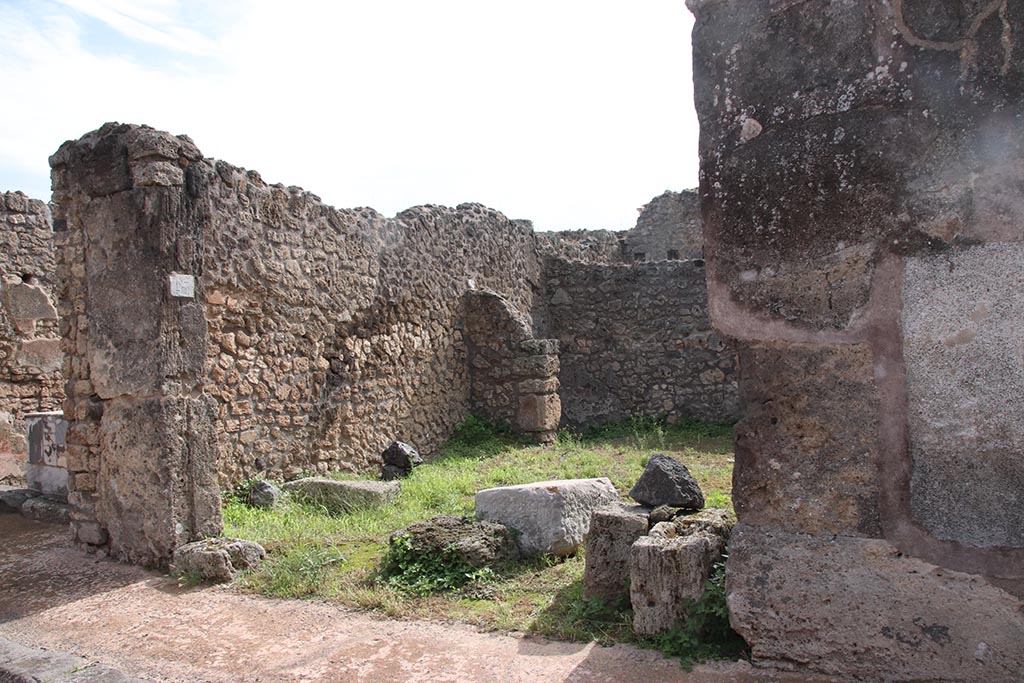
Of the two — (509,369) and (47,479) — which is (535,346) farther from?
(47,479)

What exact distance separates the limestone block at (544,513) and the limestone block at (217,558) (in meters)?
1.52

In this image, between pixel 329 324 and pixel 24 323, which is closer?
pixel 329 324

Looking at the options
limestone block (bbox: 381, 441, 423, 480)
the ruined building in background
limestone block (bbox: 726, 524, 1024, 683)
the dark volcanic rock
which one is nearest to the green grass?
limestone block (bbox: 381, 441, 423, 480)

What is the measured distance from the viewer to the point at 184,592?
16.4 ft

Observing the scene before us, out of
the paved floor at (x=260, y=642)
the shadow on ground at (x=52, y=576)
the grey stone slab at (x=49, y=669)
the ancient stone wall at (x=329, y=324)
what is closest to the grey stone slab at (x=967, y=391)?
the paved floor at (x=260, y=642)

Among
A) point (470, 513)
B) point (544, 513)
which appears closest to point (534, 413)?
point (470, 513)

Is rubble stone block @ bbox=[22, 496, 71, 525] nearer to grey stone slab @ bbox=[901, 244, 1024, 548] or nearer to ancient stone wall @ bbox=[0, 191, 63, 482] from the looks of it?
ancient stone wall @ bbox=[0, 191, 63, 482]

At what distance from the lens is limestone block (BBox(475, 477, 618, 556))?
5.02 m

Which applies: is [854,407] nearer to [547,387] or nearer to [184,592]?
[184,592]

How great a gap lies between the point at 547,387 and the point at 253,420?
422 cm

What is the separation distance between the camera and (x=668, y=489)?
471cm

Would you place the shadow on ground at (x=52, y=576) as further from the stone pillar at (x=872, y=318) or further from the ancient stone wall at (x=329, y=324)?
the stone pillar at (x=872, y=318)

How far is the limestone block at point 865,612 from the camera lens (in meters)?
2.63

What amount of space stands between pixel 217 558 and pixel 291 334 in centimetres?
272
